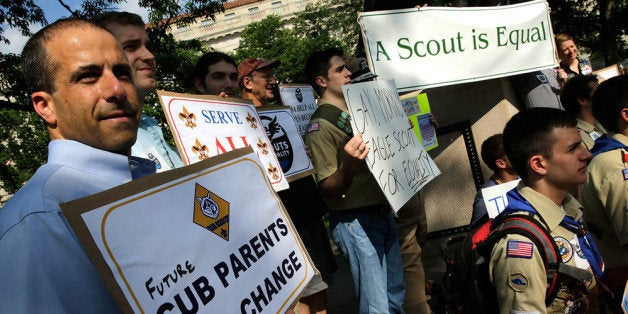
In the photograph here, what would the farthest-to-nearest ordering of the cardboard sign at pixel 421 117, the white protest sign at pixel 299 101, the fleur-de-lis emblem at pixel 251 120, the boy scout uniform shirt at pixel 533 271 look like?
the white protest sign at pixel 299 101, the cardboard sign at pixel 421 117, the fleur-de-lis emblem at pixel 251 120, the boy scout uniform shirt at pixel 533 271

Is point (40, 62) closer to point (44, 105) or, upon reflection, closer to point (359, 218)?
point (44, 105)

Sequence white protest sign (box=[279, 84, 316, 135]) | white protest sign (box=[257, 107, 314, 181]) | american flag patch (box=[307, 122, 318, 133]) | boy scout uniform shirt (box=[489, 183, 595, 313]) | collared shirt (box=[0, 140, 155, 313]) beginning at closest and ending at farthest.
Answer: collared shirt (box=[0, 140, 155, 313]), boy scout uniform shirt (box=[489, 183, 595, 313]), white protest sign (box=[257, 107, 314, 181]), american flag patch (box=[307, 122, 318, 133]), white protest sign (box=[279, 84, 316, 135])

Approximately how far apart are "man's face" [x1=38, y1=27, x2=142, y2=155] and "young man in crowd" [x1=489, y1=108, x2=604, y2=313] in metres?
1.49

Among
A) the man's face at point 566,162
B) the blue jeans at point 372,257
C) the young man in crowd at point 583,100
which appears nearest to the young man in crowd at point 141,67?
the blue jeans at point 372,257

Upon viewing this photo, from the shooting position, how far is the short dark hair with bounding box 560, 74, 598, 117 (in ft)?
12.1

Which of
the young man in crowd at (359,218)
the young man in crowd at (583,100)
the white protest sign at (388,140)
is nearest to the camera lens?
the white protest sign at (388,140)

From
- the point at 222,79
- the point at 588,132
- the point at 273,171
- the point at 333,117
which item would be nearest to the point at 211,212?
the point at 273,171

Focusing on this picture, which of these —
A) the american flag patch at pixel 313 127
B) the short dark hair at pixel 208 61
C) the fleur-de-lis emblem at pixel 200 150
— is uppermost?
the short dark hair at pixel 208 61

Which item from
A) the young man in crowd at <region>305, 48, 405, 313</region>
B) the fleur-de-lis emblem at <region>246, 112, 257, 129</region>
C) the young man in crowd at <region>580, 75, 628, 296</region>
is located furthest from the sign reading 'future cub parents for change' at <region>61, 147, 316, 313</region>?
the young man in crowd at <region>580, 75, 628, 296</region>

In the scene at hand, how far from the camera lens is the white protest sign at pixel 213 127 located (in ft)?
6.29

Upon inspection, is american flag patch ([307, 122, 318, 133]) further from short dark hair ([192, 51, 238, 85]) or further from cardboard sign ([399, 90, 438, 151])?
cardboard sign ([399, 90, 438, 151])

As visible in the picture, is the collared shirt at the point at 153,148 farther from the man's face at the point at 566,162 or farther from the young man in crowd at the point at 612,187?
the young man in crowd at the point at 612,187

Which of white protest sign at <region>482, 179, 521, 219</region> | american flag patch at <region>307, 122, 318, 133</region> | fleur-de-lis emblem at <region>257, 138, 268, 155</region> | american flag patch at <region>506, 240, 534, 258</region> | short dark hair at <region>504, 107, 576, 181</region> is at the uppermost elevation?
fleur-de-lis emblem at <region>257, 138, 268, 155</region>

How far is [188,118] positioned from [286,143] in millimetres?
862
